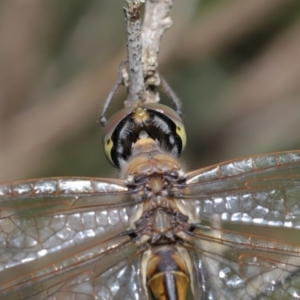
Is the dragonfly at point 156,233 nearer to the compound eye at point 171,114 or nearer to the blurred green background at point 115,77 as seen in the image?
the compound eye at point 171,114

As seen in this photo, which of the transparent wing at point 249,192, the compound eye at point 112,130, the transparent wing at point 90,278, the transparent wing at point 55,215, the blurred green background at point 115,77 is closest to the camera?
the transparent wing at point 90,278

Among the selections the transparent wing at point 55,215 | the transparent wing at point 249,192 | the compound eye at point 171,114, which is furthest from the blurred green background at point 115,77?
the transparent wing at point 55,215

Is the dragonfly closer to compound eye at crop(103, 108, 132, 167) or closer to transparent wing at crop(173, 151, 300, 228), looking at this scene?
transparent wing at crop(173, 151, 300, 228)

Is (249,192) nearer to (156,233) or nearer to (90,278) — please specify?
(156,233)

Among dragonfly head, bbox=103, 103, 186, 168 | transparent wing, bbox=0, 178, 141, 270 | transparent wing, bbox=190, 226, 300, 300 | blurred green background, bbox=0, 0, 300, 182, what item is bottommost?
transparent wing, bbox=190, 226, 300, 300

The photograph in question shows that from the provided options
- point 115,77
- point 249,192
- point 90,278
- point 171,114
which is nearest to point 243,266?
point 249,192

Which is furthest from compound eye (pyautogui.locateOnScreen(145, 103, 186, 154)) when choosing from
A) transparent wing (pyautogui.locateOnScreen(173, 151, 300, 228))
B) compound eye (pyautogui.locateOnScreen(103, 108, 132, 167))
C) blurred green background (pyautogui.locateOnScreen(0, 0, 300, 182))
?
blurred green background (pyautogui.locateOnScreen(0, 0, 300, 182))

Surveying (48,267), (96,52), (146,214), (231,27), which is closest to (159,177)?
(146,214)
